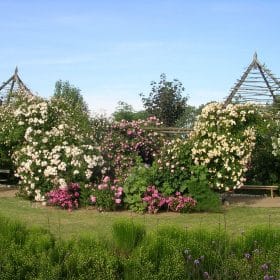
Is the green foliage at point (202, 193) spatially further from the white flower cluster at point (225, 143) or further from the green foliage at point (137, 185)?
the green foliage at point (137, 185)

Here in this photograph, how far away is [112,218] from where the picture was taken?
9.86 meters

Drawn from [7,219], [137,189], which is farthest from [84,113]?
[7,219]

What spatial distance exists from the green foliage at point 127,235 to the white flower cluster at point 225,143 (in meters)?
6.76

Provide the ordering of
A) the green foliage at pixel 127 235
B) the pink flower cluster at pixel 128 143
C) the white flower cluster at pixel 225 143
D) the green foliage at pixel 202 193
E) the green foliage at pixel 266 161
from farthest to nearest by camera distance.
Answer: the green foliage at pixel 266 161 → the pink flower cluster at pixel 128 143 → the white flower cluster at pixel 225 143 → the green foliage at pixel 202 193 → the green foliage at pixel 127 235

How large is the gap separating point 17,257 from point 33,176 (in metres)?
8.39

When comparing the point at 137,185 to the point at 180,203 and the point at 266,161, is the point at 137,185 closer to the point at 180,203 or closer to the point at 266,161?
the point at 180,203

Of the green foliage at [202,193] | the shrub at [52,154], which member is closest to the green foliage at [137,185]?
the green foliage at [202,193]

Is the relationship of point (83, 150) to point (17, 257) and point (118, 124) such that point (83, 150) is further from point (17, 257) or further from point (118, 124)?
point (17, 257)

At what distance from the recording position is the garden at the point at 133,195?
14.1ft

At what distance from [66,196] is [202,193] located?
2.74m

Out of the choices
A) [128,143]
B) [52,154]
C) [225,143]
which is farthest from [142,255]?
[128,143]

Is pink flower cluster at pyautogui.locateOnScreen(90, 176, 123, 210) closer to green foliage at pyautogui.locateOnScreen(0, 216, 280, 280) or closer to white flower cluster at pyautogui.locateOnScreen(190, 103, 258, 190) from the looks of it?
white flower cluster at pyautogui.locateOnScreen(190, 103, 258, 190)

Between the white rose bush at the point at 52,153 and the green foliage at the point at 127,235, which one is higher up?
the white rose bush at the point at 52,153

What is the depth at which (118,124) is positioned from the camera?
46.9 feet
